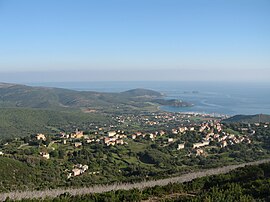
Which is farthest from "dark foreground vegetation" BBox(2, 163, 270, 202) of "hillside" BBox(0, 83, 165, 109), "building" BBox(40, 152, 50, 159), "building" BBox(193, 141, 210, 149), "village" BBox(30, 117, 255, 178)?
"hillside" BBox(0, 83, 165, 109)

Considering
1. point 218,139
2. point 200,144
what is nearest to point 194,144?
point 200,144

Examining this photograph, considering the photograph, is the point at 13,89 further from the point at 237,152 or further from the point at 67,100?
the point at 237,152

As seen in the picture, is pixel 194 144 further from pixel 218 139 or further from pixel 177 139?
pixel 218 139

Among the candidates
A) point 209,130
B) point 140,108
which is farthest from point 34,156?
point 140,108

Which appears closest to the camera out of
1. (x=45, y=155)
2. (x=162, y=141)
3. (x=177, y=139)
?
(x=45, y=155)

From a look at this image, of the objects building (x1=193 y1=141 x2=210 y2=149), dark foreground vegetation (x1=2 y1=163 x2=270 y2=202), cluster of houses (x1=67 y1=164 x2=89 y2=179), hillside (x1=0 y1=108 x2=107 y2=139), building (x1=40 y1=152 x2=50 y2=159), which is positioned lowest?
hillside (x1=0 y1=108 x2=107 y2=139)

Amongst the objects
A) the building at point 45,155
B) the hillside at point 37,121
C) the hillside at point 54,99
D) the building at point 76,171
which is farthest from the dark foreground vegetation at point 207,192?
the hillside at point 54,99

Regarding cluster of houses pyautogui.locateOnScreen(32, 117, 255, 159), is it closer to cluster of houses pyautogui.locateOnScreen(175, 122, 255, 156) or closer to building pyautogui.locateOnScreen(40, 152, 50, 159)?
cluster of houses pyautogui.locateOnScreen(175, 122, 255, 156)

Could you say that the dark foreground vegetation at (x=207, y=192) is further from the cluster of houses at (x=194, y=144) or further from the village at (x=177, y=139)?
the cluster of houses at (x=194, y=144)
